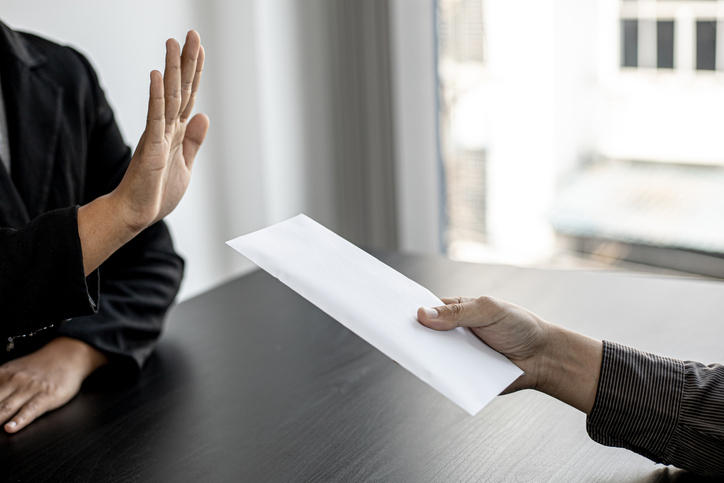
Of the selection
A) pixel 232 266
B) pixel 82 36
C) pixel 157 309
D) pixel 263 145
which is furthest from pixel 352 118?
pixel 157 309

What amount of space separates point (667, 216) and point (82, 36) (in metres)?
2.27

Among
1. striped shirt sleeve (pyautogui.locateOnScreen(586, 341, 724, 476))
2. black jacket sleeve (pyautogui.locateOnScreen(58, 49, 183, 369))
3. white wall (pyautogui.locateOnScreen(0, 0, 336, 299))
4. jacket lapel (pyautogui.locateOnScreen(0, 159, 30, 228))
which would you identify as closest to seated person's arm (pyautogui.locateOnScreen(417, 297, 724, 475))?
striped shirt sleeve (pyautogui.locateOnScreen(586, 341, 724, 476))

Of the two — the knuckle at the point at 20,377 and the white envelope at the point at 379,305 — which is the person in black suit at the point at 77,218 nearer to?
the knuckle at the point at 20,377

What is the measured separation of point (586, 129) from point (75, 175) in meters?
2.18

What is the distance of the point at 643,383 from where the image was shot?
80 cm

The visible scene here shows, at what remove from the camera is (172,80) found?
2.80ft

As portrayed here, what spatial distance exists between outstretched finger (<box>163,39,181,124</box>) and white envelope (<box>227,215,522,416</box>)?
208 mm

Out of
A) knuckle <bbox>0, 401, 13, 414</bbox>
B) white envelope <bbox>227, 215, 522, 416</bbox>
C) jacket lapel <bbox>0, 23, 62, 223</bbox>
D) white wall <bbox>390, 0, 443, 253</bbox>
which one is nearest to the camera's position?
white envelope <bbox>227, 215, 522, 416</bbox>

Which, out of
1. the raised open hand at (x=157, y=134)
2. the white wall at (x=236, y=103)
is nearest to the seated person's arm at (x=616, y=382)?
the raised open hand at (x=157, y=134)

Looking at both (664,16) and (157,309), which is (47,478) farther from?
(664,16)

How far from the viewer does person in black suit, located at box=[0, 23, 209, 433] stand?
0.84m

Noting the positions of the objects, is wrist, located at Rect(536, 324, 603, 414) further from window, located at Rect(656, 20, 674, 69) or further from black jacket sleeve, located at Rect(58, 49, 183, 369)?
window, located at Rect(656, 20, 674, 69)

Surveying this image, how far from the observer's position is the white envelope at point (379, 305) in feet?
2.33

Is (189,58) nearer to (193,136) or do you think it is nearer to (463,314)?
(193,136)
